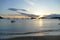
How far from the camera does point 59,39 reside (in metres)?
10.5

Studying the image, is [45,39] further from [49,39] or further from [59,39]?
[59,39]

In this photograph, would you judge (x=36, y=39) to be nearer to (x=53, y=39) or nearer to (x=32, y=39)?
(x=32, y=39)

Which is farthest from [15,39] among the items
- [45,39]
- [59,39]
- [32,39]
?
[59,39]

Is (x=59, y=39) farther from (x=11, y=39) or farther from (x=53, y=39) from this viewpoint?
(x=11, y=39)

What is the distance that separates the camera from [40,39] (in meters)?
10.4

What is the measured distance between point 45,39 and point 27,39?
120cm

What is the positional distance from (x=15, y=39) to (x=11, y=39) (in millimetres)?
261

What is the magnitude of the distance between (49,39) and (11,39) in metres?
2.49

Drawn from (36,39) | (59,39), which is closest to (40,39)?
(36,39)

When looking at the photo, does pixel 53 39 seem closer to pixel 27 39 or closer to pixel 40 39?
pixel 40 39

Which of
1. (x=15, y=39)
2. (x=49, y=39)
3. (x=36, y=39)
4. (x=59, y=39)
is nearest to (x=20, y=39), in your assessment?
(x=15, y=39)

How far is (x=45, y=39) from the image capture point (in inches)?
409

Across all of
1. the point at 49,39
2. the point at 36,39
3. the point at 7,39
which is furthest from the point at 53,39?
the point at 7,39

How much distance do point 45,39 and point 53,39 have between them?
1.75 ft
